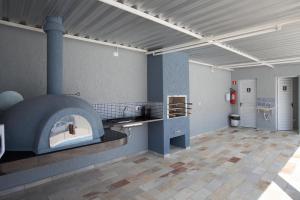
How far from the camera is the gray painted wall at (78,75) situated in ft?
8.64

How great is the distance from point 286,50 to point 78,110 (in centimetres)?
482

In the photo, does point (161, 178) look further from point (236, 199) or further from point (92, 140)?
point (92, 140)

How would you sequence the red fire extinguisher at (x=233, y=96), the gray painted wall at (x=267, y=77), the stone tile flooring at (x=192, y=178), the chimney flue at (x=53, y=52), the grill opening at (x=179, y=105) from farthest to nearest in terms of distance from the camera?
the red fire extinguisher at (x=233, y=96) → the gray painted wall at (x=267, y=77) → the grill opening at (x=179, y=105) → the stone tile flooring at (x=192, y=178) → the chimney flue at (x=53, y=52)

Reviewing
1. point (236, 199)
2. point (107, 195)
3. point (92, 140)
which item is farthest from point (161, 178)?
point (92, 140)

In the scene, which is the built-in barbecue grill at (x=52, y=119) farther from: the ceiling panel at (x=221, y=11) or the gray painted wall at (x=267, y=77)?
the gray painted wall at (x=267, y=77)

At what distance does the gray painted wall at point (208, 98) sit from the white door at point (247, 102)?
52 centimetres

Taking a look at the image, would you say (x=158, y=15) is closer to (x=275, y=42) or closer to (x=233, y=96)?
(x=275, y=42)

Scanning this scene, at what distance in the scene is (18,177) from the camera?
8.82ft

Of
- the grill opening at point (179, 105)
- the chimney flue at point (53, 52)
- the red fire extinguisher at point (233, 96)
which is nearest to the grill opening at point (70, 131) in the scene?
the chimney flue at point (53, 52)

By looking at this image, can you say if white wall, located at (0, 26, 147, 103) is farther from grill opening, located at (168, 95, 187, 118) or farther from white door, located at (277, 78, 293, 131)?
white door, located at (277, 78, 293, 131)

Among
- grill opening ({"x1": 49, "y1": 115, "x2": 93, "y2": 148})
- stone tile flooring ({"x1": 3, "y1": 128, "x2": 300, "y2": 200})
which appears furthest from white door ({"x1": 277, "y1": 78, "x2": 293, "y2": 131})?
grill opening ({"x1": 49, "y1": 115, "x2": 93, "y2": 148})

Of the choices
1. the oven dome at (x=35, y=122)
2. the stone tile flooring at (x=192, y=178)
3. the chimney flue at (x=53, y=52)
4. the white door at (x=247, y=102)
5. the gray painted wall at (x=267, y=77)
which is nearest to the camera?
the oven dome at (x=35, y=122)

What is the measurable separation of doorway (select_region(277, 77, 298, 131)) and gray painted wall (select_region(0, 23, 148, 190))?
5600mm

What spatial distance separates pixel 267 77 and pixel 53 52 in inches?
288
